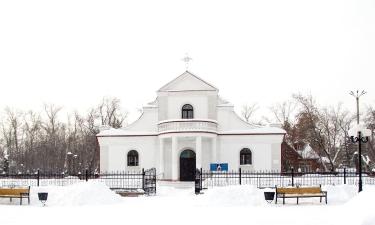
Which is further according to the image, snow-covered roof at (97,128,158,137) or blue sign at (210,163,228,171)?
snow-covered roof at (97,128,158,137)

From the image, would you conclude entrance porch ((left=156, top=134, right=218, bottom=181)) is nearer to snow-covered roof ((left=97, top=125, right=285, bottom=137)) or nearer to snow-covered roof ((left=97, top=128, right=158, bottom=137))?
snow-covered roof ((left=97, top=125, right=285, bottom=137))

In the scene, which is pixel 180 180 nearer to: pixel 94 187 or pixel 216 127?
pixel 216 127

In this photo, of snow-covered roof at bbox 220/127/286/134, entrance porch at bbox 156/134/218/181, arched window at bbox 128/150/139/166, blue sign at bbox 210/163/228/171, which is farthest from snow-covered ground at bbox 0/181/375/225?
arched window at bbox 128/150/139/166

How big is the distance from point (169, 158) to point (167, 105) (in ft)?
14.2

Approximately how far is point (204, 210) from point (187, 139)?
20057 mm

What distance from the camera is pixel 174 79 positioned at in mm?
38031

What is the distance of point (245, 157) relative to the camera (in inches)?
1474

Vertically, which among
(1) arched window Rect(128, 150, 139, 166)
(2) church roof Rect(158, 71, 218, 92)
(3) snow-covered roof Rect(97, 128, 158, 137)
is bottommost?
(1) arched window Rect(128, 150, 139, 166)

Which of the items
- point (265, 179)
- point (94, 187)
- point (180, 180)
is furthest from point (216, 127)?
point (94, 187)

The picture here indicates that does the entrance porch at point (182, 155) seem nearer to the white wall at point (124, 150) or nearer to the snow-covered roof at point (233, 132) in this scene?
the white wall at point (124, 150)

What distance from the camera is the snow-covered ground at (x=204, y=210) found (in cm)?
1188

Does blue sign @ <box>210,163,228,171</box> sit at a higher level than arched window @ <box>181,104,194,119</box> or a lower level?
lower

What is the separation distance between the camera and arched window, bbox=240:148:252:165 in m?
37.3

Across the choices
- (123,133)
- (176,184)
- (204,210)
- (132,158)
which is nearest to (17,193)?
(204,210)
